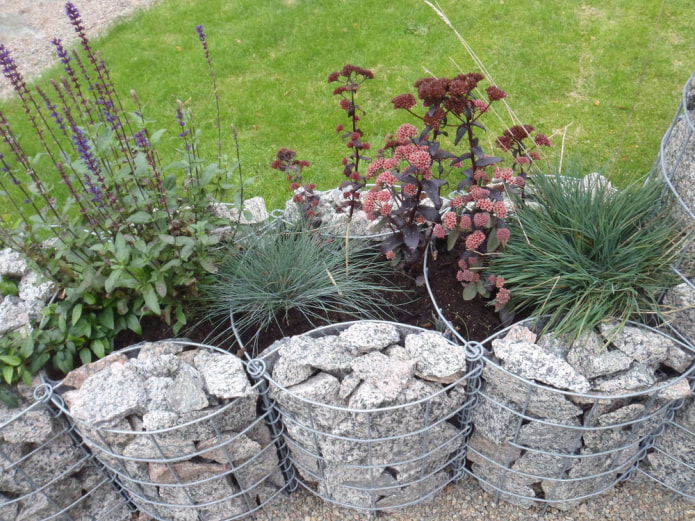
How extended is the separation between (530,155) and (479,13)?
381cm

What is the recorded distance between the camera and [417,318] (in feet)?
9.16

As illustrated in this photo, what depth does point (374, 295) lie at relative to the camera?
2.93 m

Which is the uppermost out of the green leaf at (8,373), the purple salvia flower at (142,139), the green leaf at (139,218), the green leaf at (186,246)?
the purple salvia flower at (142,139)

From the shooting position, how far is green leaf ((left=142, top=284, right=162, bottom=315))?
92.7 inches

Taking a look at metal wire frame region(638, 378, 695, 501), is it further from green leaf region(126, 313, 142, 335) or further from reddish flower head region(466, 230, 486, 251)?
green leaf region(126, 313, 142, 335)

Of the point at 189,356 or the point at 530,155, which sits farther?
the point at 530,155

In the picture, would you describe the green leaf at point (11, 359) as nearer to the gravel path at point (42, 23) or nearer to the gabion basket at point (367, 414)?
the gabion basket at point (367, 414)

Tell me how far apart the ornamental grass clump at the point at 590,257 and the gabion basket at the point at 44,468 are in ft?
6.78

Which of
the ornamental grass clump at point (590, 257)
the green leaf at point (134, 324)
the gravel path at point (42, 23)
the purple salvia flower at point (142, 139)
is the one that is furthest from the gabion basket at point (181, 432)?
the gravel path at point (42, 23)

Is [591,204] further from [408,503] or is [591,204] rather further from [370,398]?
[408,503]

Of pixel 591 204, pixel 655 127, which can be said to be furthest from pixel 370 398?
pixel 655 127

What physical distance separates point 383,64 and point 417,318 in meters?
3.41

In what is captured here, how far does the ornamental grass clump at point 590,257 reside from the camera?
2.44 metres

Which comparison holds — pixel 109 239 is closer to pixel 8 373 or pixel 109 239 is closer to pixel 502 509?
pixel 8 373
